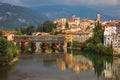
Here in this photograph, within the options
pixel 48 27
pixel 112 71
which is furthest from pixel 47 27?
pixel 112 71

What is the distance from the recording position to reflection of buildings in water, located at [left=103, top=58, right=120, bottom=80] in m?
28.5

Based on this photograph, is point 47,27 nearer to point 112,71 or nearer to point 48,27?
point 48,27

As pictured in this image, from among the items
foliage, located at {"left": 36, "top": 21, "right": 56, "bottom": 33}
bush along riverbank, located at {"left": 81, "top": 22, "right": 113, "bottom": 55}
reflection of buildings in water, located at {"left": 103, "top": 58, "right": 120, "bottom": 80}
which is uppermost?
foliage, located at {"left": 36, "top": 21, "right": 56, "bottom": 33}

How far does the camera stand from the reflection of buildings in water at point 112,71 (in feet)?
93.4

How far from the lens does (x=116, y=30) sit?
53000mm

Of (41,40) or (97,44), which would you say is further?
(41,40)

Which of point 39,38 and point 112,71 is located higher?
point 39,38

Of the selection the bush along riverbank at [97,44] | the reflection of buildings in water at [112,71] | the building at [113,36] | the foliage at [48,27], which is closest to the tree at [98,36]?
the bush along riverbank at [97,44]

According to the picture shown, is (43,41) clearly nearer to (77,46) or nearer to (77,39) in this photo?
(77,46)

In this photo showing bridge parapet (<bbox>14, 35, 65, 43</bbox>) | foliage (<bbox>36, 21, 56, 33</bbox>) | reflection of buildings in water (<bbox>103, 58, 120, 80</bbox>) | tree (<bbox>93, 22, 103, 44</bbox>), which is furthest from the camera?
foliage (<bbox>36, 21, 56, 33</bbox>)

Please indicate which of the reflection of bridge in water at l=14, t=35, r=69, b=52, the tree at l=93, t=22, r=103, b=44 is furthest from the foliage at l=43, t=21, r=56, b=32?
the tree at l=93, t=22, r=103, b=44

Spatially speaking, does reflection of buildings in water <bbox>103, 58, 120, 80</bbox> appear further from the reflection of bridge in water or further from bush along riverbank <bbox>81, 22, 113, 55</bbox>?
the reflection of bridge in water

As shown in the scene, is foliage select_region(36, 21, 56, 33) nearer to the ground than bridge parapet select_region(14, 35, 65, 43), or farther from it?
farther from it

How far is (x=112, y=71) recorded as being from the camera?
3183 cm
